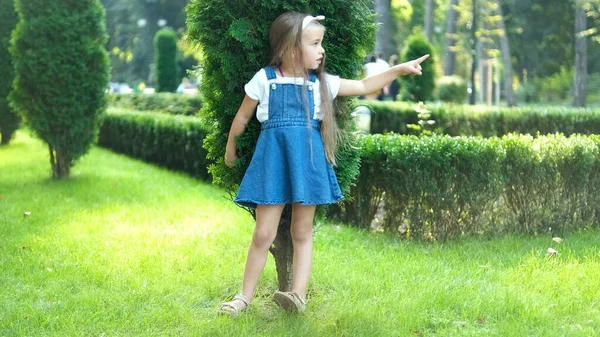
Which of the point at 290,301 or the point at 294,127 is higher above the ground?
the point at 294,127

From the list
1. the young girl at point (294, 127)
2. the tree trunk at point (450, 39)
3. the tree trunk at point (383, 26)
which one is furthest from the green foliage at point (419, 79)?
the young girl at point (294, 127)

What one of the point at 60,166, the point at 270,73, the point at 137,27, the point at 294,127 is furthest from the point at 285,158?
the point at 137,27

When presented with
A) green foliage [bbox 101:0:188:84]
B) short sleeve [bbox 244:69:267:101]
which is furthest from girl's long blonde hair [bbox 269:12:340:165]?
green foliage [bbox 101:0:188:84]

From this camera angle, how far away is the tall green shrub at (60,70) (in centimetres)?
858

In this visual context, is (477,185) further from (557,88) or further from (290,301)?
(557,88)

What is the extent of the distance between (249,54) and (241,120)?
1.21ft

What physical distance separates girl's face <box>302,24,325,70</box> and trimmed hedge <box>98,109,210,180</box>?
5100 mm

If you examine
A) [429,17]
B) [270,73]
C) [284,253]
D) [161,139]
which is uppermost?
[429,17]

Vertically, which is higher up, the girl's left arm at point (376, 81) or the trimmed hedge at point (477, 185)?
the girl's left arm at point (376, 81)

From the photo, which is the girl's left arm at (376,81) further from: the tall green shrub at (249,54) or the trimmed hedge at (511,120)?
the trimmed hedge at (511,120)

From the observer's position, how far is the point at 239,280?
4.58 meters

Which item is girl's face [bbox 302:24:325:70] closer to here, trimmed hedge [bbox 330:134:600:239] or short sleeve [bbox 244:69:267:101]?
short sleeve [bbox 244:69:267:101]

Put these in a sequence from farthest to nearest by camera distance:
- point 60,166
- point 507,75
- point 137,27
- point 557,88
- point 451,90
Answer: point 137,27, point 557,88, point 507,75, point 451,90, point 60,166

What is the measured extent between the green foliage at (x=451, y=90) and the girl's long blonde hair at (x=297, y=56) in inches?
887
